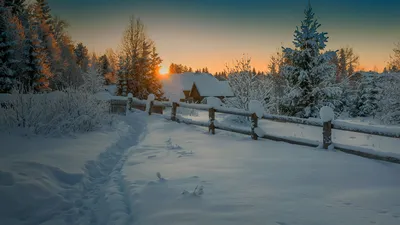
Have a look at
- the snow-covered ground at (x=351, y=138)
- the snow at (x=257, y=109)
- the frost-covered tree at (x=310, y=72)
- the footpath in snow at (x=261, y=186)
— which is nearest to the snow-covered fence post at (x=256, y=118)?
the snow at (x=257, y=109)

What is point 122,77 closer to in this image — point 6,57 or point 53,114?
point 6,57

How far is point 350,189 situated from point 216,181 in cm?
196

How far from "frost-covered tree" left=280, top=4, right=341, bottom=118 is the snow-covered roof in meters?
24.3

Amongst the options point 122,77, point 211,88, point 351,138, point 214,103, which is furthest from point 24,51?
point 211,88

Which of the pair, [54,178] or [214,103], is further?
[214,103]

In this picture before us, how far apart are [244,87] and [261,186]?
12815 mm

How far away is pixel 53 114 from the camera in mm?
7520

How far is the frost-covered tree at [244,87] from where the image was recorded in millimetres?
15227

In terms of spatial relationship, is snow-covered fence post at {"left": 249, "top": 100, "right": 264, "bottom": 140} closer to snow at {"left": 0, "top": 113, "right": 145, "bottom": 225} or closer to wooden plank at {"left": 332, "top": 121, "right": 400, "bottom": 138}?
wooden plank at {"left": 332, "top": 121, "right": 400, "bottom": 138}

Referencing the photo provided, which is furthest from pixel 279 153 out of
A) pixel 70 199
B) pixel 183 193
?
pixel 70 199

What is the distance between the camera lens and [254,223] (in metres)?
2.56

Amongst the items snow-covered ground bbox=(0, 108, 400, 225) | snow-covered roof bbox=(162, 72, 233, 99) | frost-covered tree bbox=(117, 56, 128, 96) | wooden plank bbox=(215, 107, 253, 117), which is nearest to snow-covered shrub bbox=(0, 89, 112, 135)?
snow-covered ground bbox=(0, 108, 400, 225)

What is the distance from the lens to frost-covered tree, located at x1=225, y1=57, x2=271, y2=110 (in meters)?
15.2

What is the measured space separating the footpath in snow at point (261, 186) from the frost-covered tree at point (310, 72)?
35.5ft
